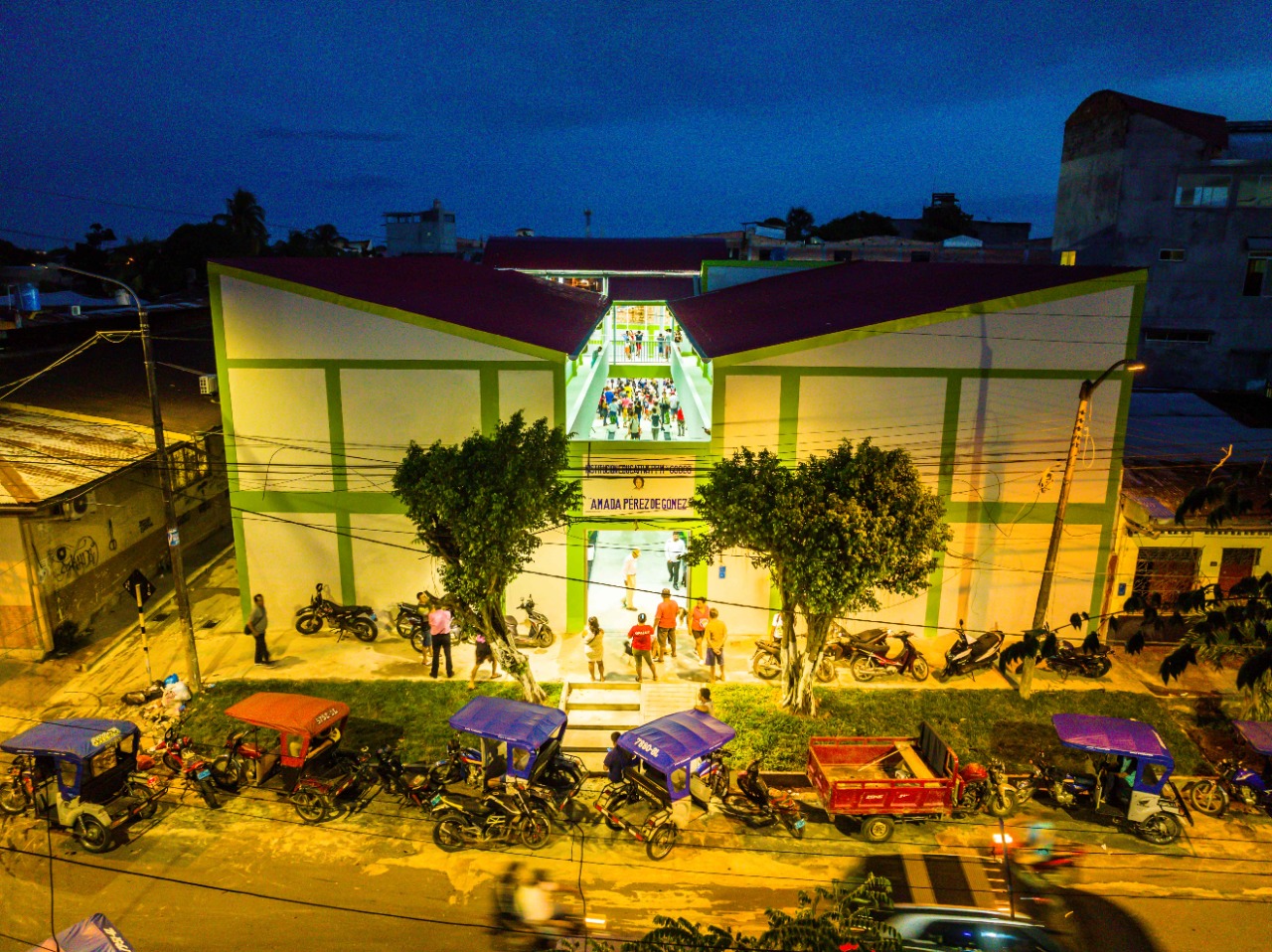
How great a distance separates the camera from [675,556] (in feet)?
66.9

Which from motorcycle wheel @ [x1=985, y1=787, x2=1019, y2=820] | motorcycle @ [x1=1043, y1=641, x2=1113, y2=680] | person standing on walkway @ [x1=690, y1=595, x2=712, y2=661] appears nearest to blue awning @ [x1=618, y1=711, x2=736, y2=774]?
motorcycle wheel @ [x1=985, y1=787, x2=1019, y2=820]

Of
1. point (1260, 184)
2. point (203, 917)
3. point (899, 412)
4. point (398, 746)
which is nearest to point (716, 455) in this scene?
point (899, 412)

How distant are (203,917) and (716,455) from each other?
12517mm

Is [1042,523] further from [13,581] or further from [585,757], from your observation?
[13,581]

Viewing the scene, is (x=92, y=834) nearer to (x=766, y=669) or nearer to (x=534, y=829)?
(x=534, y=829)

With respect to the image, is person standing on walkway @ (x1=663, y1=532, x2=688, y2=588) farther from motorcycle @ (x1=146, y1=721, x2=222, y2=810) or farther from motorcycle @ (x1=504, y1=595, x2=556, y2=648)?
motorcycle @ (x1=146, y1=721, x2=222, y2=810)

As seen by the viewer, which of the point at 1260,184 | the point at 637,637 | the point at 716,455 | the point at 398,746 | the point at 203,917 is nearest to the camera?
the point at 203,917

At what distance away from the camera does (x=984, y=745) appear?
15578 mm

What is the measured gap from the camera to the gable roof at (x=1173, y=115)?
3259cm

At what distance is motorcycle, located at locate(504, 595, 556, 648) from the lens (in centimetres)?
1880

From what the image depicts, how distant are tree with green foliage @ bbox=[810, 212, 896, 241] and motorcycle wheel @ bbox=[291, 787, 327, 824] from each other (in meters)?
57.1

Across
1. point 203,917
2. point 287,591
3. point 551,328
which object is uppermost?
point 551,328

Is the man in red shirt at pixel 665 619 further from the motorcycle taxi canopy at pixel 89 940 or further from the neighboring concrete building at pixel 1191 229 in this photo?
the neighboring concrete building at pixel 1191 229

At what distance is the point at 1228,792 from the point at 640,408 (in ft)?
53.3
